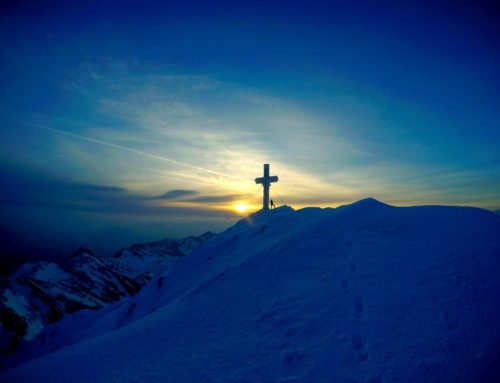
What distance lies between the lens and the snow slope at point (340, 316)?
4922mm

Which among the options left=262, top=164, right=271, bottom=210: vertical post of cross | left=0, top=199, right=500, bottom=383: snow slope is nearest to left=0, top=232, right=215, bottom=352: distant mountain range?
left=262, top=164, right=271, bottom=210: vertical post of cross

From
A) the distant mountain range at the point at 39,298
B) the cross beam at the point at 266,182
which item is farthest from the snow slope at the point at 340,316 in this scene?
the distant mountain range at the point at 39,298

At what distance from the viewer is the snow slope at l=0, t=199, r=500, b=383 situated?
4.92 m

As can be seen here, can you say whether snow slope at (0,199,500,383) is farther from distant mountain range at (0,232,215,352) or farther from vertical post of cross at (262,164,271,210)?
distant mountain range at (0,232,215,352)

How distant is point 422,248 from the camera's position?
7535 millimetres

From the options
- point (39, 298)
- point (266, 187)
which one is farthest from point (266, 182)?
point (39, 298)

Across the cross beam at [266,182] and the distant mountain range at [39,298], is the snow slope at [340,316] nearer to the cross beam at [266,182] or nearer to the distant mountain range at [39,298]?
the cross beam at [266,182]

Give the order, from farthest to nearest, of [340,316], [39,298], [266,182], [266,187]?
[39,298]
[266,187]
[266,182]
[340,316]

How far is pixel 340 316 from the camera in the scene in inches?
233

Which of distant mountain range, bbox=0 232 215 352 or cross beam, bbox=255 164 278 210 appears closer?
cross beam, bbox=255 164 278 210

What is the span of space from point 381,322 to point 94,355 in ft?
22.1

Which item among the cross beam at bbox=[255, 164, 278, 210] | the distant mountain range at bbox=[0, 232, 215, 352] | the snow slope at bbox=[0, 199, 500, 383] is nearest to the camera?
the snow slope at bbox=[0, 199, 500, 383]

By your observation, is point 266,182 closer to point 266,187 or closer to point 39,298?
point 266,187

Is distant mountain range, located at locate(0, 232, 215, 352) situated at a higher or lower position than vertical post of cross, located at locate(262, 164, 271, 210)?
lower
